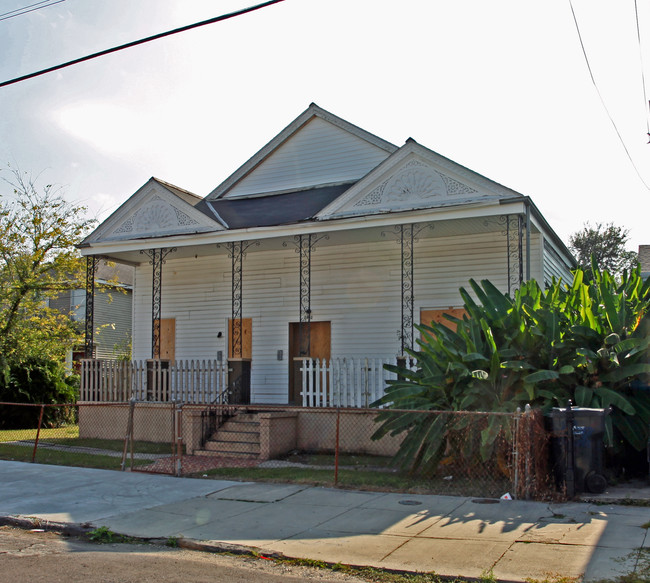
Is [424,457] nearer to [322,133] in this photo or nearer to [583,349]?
[583,349]

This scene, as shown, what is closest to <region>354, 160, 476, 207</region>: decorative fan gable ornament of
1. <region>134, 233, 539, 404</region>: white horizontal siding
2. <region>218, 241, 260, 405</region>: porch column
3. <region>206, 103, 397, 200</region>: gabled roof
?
<region>134, 233, 539, 404</region>: white horizontal siding

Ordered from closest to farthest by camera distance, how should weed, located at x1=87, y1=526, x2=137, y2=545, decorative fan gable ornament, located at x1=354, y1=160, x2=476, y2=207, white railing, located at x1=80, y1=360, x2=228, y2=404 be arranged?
weed, located at x1=87, y1=526, x2=137, y2=545 < decorative fan gable ornament, located at x1=354, y1=160, x2=476, y2=207 < white railing, located at x1=80, y1=360, x2=228, y2=404

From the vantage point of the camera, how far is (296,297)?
17.1 meters

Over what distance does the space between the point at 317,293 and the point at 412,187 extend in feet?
13.6

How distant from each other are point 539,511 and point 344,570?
2.99 meters

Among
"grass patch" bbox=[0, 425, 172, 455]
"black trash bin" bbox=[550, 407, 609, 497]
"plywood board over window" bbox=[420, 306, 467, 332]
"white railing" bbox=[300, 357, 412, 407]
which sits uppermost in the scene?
"plywood board over window" bbox=[420, 306, 467, 332]

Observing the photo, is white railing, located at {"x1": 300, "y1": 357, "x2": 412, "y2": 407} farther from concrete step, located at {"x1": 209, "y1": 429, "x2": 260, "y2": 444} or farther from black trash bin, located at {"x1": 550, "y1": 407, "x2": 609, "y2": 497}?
black trash bin, located at {"x1": 550, "y1": 407, "x2": 609, "y2": 497}

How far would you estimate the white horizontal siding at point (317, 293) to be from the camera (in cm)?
1555

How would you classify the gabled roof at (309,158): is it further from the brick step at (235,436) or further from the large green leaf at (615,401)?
the large green leaf at (615,401)

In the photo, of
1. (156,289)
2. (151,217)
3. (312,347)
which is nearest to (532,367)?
(312,347)

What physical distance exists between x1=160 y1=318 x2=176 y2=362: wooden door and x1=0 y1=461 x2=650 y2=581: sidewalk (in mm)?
8171

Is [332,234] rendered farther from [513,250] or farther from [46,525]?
[46,525]

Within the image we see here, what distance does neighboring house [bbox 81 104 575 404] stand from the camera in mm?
14000

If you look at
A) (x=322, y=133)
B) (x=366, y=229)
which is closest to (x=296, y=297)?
(x=366, y=229)
